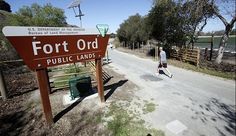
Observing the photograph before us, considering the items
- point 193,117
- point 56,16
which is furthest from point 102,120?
point 56,16

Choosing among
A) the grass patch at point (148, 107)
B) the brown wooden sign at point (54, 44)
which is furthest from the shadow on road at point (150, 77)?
the brown wooden sign at point (54, 44)

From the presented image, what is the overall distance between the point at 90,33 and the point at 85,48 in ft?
1.76

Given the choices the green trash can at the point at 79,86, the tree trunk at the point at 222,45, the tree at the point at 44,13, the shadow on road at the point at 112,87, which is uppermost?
the tree at the point at 44,13

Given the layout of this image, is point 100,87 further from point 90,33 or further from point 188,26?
point 188,26

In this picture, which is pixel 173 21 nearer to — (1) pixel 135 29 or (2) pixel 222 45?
(2) pixel 222 45

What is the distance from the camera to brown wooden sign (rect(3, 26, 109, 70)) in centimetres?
414

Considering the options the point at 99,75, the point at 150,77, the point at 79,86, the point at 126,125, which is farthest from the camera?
the point at 150,77

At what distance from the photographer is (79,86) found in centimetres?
660

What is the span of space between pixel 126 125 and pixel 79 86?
2819mm

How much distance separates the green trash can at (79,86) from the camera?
6469 mm

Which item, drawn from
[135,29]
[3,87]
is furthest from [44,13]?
[3,87]

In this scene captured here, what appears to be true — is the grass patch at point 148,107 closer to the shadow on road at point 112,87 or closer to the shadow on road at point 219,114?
the shadow on road at point 219,114

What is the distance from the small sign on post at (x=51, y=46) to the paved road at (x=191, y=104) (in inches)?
107

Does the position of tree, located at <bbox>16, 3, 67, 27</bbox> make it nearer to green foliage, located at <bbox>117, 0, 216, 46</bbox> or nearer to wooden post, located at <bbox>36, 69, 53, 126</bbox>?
green foliage, located at <bbox>117, 0, 216, 46</bbox>
